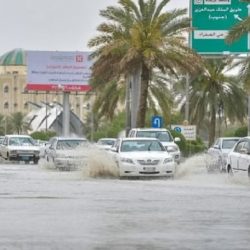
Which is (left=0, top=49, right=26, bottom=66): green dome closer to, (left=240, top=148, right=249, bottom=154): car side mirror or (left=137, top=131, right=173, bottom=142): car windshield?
(left=137, top=131, right=173, bottom=142): car windshield

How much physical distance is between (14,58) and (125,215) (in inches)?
6099

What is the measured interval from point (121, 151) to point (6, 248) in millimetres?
17431

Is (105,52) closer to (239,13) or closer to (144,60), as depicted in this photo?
(144,60)

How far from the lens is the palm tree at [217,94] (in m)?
58.8

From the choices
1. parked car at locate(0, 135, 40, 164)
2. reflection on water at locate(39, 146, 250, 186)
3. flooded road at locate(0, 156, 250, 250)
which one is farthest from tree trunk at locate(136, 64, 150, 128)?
flooded road at locate(0, 156, 250, 250)

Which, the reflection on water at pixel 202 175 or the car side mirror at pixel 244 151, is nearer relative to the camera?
the car side mirror at pixel 244 151

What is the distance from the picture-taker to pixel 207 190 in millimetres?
22266

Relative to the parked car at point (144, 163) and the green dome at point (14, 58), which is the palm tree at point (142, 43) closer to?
the parked car at point (144, 163)

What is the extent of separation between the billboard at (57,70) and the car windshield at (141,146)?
173ft

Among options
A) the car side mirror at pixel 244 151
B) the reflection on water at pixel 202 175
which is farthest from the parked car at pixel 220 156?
the car side mirror at pixel 244 151

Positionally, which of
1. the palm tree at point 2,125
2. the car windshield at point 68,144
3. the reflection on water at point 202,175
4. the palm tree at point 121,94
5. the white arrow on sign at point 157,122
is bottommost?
the palm tree at point 2,125

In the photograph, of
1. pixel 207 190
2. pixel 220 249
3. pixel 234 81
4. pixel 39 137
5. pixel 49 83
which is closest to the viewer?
pixel 220 249

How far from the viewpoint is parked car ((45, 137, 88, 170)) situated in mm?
32688

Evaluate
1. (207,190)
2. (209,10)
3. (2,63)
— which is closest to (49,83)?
(209,10)
